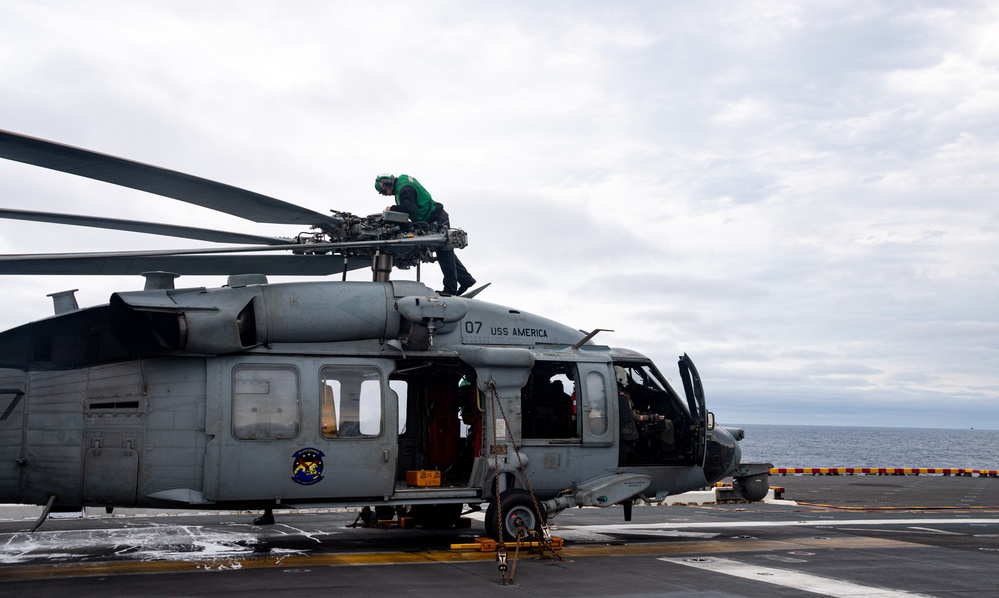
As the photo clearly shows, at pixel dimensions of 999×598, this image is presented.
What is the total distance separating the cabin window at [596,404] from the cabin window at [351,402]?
3393mm

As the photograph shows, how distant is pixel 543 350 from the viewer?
14375mm

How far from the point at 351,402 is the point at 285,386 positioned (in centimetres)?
95

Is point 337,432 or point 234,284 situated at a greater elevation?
point 234,284

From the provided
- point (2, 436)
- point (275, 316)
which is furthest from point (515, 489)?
point (2, 436)

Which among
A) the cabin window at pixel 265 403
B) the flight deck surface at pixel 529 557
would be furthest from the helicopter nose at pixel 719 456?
the cabin window at pixel 265 403

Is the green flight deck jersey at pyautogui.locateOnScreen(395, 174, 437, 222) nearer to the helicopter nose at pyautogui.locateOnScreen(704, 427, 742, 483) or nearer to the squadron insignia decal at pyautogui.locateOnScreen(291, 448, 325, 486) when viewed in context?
the squadron insignia decal at pyautogui.locateOnScreen(291, 448, 325, 486)

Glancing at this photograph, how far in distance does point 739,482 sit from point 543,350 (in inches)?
173

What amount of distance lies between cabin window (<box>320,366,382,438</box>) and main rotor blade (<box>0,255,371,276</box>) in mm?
1596

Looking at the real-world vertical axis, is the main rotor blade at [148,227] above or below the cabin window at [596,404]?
above

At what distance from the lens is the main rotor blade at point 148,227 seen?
10.2 m

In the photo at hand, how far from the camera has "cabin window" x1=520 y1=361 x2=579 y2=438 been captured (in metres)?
14.4

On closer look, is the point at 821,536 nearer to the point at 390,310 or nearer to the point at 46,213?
the point at 390,310

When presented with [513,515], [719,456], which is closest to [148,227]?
[513,515]

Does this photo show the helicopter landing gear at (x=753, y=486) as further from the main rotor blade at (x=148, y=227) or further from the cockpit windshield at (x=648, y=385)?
the main rotor blade at (x=148, y=227)
